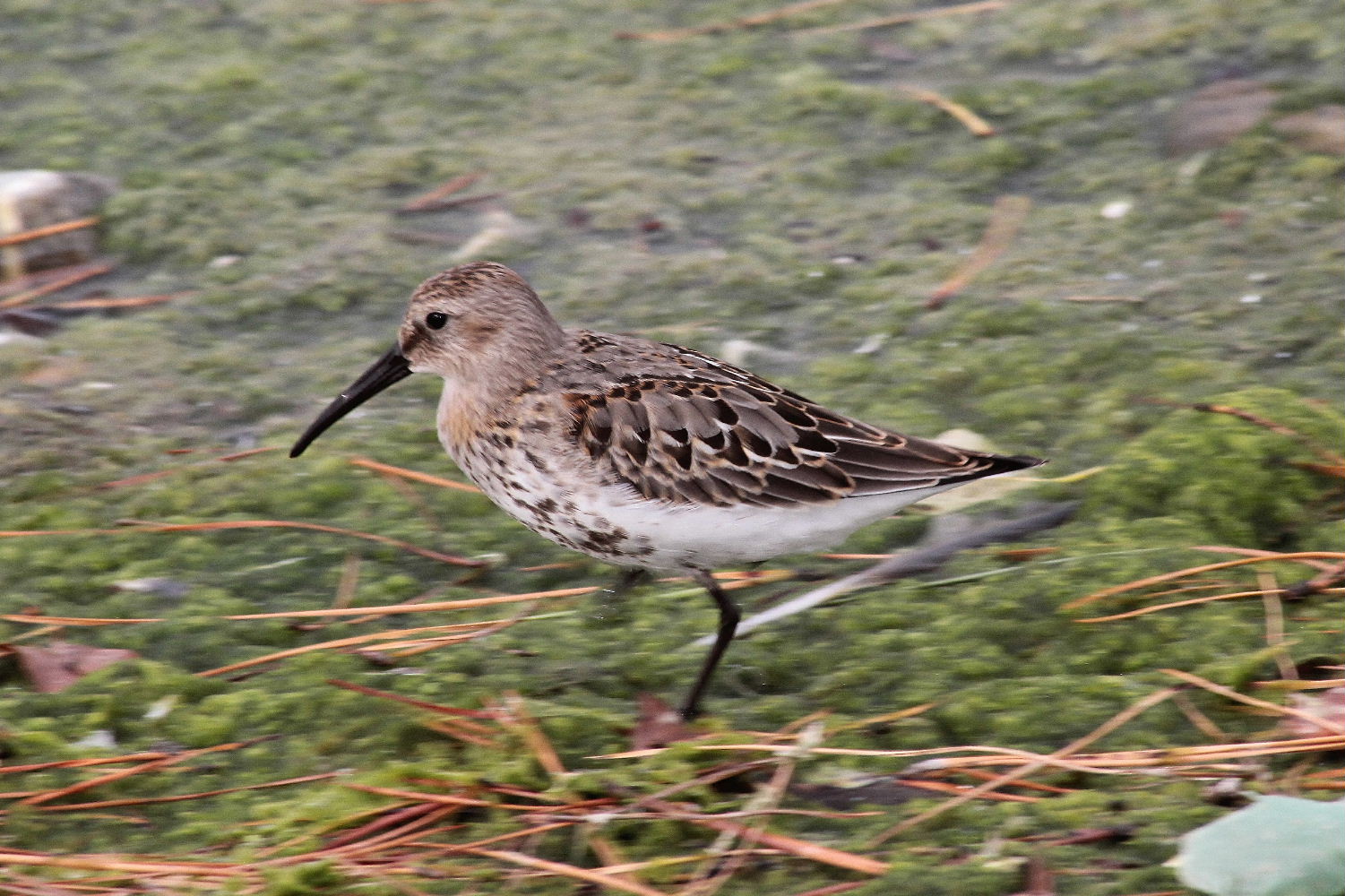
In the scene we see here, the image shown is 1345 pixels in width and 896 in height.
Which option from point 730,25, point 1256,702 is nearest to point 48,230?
point 730,25

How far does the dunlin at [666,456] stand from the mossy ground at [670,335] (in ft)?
0.97

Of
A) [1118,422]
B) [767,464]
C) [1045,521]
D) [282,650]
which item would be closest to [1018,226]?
[1118,422]

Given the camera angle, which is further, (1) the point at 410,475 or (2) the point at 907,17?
(2) the point at 907,17

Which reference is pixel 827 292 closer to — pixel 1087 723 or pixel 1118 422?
pixel 1118 422

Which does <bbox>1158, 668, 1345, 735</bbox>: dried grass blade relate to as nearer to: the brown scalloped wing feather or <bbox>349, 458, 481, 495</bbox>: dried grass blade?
the brown scalloped wing feather

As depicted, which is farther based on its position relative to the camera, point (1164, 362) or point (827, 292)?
point (827, 292)

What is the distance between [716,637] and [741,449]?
427mm

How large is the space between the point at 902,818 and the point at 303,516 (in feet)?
6.48

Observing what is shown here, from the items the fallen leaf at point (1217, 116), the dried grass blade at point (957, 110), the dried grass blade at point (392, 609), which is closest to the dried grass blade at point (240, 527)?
the dried grass blade at point (392, 609)

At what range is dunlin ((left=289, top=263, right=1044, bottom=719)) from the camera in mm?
3455

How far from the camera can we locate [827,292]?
17.4 ft

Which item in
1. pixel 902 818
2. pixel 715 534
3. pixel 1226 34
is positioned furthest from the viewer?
pixel 1226 34

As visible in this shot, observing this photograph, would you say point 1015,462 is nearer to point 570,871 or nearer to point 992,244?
point 570,871

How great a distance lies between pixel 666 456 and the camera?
3465mm
